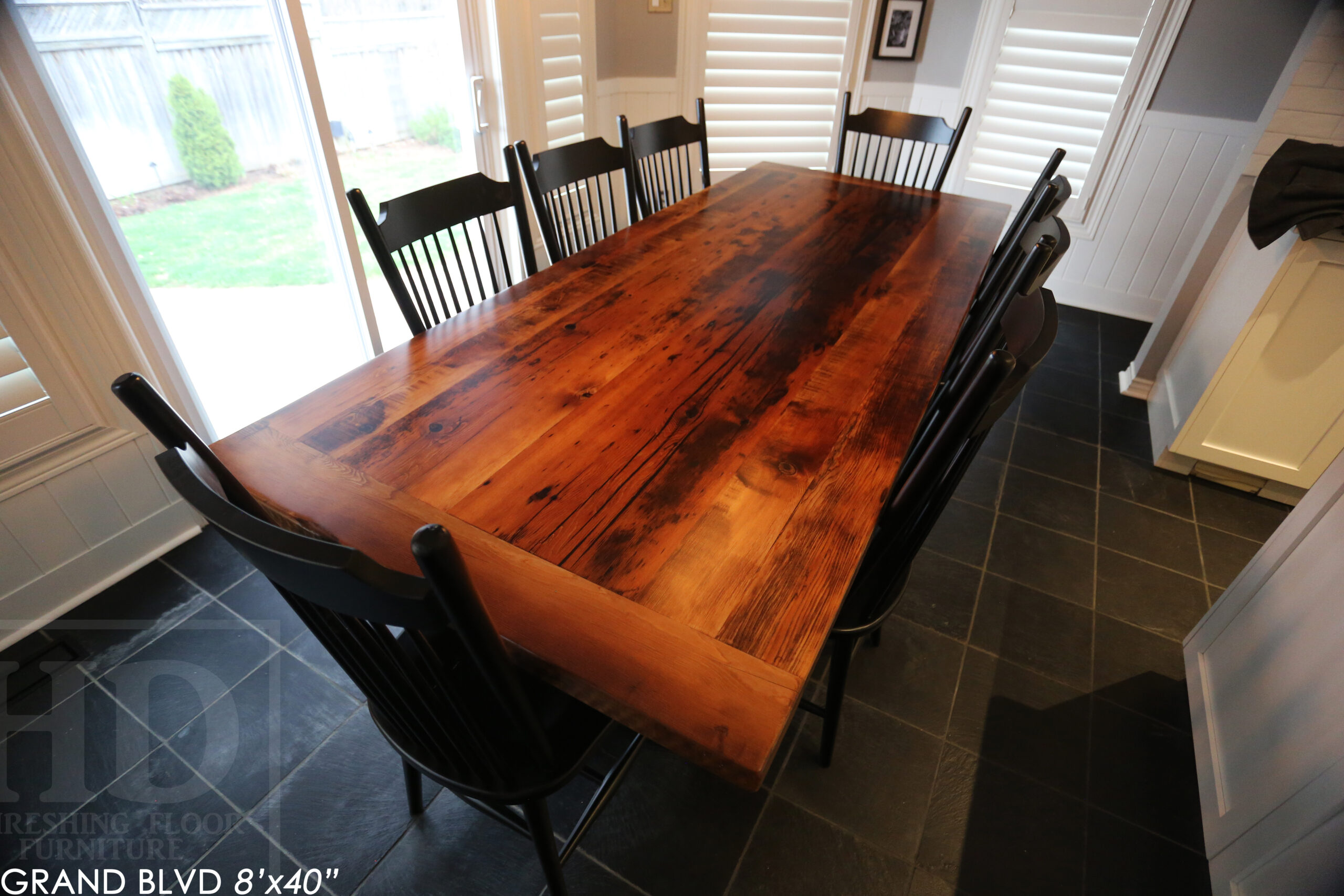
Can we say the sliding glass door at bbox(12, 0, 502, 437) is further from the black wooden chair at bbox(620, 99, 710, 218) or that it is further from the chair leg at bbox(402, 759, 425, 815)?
the chair leg at bbox(402, 759, 425, 815)

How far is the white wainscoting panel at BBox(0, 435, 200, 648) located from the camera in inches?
64.6

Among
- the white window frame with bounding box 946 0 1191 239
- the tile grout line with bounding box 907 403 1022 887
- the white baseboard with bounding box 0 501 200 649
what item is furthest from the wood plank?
the white window frame with bounding box 946 0 1191 239

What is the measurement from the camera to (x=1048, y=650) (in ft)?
5.85

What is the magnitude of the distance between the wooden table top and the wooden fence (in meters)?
1.10

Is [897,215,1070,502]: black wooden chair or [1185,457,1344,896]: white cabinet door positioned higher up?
[897,215,1070,502]: black wooden chair

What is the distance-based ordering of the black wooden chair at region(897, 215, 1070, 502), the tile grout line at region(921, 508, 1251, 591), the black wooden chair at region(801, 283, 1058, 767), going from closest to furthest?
the black wooden chair at region(801, 283, 1058, 767) < the black wooden chair at region(897, 215, 1070, 502) < the tile grout line at region(921, 508, 1251, 591)

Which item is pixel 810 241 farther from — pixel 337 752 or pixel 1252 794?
pixel 337 752

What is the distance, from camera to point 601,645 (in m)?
0.79

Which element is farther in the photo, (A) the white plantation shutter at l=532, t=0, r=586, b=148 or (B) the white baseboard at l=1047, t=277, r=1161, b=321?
(B) the white baseboard at l=1047, t=277, r=1161, b=321

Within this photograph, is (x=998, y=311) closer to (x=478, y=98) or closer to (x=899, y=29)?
(x=478, y=98)

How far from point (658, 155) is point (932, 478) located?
1853 mm

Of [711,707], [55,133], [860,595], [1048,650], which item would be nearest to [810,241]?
[860,595]

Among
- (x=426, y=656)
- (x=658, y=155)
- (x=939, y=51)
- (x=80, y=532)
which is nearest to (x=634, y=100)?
(x=658, y=155)

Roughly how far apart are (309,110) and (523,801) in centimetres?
219
